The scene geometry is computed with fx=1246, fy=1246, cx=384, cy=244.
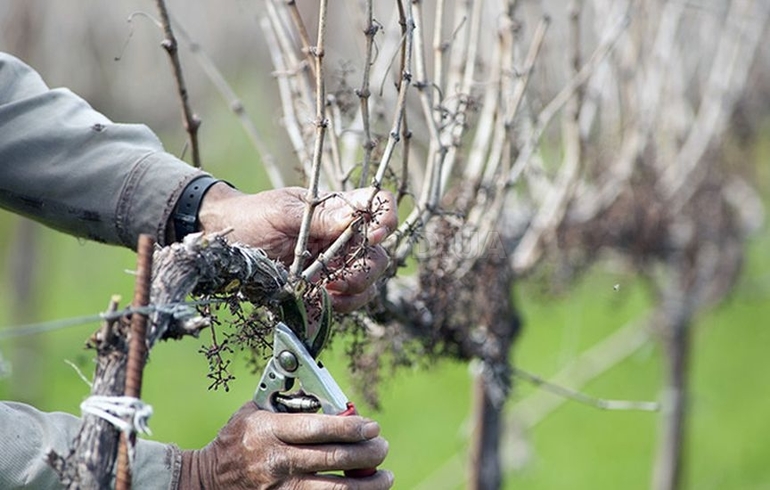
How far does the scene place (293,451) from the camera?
1.76 metres

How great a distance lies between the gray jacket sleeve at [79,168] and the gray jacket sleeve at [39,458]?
0.52 m

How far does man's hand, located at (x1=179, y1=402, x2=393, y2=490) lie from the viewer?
1743 mm

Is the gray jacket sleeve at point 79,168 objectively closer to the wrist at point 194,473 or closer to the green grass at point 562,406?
the wrist at point 194,473

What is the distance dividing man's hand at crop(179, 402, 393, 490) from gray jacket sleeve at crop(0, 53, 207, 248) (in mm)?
611

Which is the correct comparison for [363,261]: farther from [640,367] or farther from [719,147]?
[640,367]

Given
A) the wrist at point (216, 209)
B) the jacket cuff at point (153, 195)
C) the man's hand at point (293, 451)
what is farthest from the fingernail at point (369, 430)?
the jacket cuff at point (153, 195)

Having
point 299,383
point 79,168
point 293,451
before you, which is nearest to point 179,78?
point 79,168

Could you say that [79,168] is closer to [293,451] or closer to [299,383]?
[299,383]

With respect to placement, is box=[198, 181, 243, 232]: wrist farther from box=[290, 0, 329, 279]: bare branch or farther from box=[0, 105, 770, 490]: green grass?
box=[0, 105, 770, 490]: green grass

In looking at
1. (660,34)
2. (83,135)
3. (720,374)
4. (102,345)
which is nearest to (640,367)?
(720,374)

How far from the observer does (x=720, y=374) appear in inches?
468

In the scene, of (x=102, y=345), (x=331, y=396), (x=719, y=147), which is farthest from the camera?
(x=719, y=147)

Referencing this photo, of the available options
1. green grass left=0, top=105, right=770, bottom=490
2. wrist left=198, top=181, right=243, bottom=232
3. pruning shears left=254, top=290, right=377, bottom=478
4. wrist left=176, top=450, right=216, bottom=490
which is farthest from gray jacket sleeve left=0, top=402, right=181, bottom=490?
green grass left=0, top=105, right=770, bottom=490

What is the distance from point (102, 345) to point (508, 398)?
2.22 m
